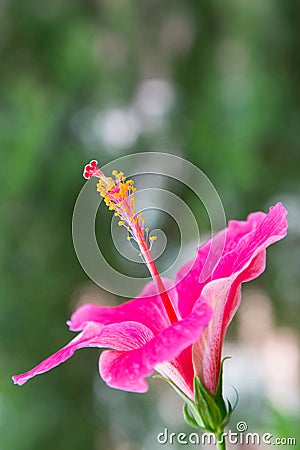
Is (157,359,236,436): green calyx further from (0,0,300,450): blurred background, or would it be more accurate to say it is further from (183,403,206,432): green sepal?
(0,0,300,450): blurred background

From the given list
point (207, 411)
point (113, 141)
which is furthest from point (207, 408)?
point (113, 141)

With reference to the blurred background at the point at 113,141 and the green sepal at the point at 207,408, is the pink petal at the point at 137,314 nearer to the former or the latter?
the green sepal at the point at 207,408

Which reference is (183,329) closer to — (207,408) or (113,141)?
(207,408)

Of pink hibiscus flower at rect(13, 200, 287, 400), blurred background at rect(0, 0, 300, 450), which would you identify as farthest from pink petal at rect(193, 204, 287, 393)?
blurred background at rect(0, 0, 300, 450)

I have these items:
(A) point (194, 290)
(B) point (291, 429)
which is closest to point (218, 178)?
(B) point (291, 429)

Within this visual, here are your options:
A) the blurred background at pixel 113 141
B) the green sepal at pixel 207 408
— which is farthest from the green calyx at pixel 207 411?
the blurred background at pixel 113 141

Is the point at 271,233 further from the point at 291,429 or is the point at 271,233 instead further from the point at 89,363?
the point at 89,363
